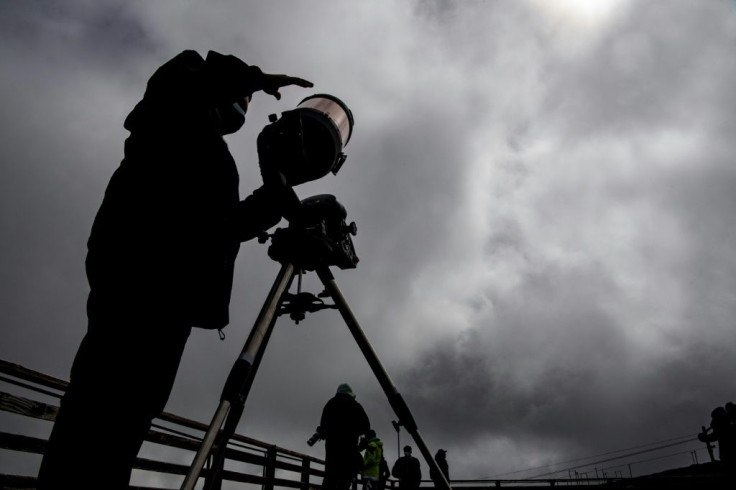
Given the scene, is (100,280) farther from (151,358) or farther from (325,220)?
(325,220)

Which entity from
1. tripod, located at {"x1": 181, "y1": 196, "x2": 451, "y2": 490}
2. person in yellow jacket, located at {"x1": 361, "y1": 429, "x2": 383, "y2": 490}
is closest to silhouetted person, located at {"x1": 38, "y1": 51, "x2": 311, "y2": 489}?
tripod, located at {"x1": 181, "y1": 196, "x2": 451, "y2": 490}

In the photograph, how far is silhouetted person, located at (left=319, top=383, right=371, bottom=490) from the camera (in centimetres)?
595

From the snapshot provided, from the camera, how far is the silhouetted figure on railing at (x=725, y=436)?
6715 millimetres

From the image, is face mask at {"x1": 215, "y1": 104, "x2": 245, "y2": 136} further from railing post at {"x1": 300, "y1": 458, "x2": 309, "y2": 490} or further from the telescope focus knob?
railing post at {"x1": 300, "y1": 458, "x2": 309, "y2": 490}

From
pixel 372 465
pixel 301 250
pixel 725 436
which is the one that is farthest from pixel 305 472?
pixel 301 250

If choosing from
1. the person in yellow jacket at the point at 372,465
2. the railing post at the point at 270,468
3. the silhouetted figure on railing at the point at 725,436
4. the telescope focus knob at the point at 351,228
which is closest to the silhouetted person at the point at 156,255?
the telescope focus knob at the point at 351,228

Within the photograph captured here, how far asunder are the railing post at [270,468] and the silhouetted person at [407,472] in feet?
14.5

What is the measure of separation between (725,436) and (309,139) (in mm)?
7881

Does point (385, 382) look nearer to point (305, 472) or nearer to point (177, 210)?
point (177, 210)

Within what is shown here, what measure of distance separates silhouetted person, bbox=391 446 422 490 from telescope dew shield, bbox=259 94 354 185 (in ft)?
32.1

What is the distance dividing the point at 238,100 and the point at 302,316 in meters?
1.59

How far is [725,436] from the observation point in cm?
691

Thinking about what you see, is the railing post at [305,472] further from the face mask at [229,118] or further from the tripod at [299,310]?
the face mask at [229,118]

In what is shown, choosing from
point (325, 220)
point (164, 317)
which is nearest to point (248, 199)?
point (164, 317)
